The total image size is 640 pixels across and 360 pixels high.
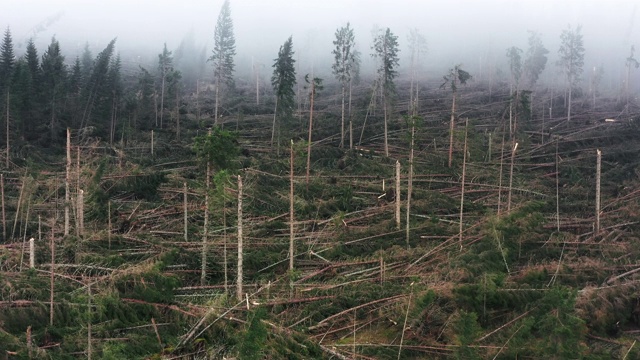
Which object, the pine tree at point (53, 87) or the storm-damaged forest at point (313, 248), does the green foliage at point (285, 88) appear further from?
the pine tree at point (53, 87)

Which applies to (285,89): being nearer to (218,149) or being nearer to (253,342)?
(218,149)

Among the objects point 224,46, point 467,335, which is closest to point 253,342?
point 467,335

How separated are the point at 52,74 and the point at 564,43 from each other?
5174cm

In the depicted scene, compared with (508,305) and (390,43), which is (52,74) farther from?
(508,305)

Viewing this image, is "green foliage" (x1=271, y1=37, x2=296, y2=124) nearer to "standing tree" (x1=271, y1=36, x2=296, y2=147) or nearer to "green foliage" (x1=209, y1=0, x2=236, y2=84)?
"standing tree" (x1=271, y1=36, x2=296, y2=147)

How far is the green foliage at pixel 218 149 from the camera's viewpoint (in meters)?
14.2

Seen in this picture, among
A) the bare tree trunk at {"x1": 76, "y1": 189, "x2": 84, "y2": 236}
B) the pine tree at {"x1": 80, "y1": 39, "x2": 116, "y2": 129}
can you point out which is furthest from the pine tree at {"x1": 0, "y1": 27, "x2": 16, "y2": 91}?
the bare tree trunk at {"x1": 76, "y1": 189, "x2": 84, "y2": 236}

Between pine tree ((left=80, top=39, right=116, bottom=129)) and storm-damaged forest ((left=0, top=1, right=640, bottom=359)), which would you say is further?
pine tree ((left=80, top=39, right=116, bottom=129))

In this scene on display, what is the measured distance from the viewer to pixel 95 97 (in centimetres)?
4075

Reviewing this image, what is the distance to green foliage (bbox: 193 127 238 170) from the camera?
14219mm

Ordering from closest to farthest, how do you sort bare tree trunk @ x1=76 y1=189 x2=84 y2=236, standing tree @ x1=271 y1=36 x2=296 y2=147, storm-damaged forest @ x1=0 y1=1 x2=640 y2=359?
storm-damaged forest @ x1=0 y1=1 x2=640 y2=359 < bare tree trunk @ x1=76 y1=189 x2=84 y2=236 < standing tree @ x1=271 y1=36 x2=296 y2=147

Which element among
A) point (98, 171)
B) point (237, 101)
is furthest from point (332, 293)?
point (237, 101)

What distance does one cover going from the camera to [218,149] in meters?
14.3

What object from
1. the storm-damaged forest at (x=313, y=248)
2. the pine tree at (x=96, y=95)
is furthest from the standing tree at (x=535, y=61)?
the pine tree at (x=96, y=95)
